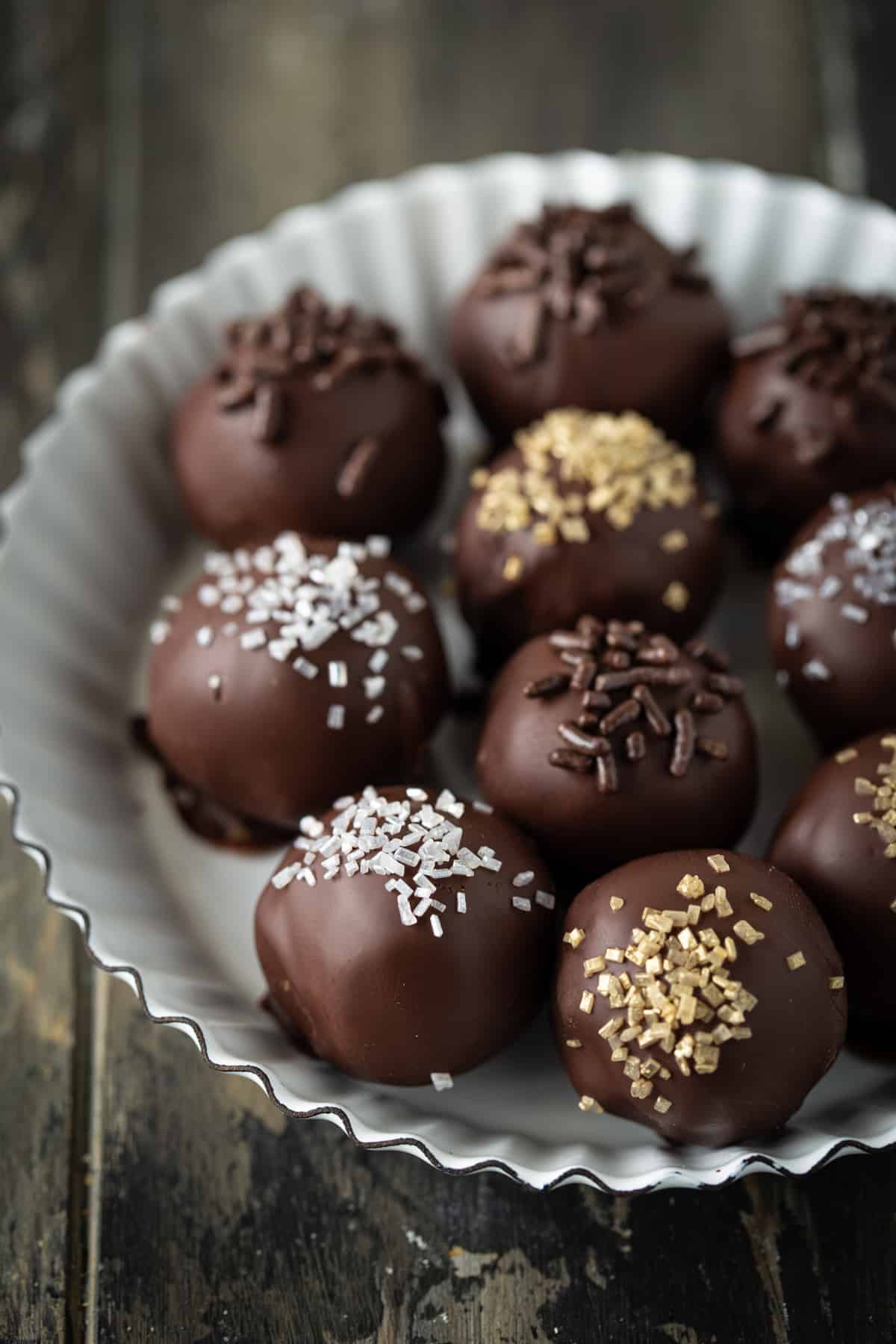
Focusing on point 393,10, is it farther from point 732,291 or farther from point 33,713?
point 33,713

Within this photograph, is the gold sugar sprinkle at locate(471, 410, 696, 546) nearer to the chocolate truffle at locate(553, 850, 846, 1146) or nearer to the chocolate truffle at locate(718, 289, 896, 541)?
the chocolate truffle at locate(718, 289, 896, 541)

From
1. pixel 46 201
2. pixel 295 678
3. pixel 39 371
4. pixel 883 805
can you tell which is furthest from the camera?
pixel 46 201

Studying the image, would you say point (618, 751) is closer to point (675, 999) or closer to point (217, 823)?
point (675, 999)

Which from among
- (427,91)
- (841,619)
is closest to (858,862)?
(841,619)

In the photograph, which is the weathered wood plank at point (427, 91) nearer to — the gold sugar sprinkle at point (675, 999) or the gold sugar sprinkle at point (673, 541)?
the gold sugar sprinkle at point (673, 541)

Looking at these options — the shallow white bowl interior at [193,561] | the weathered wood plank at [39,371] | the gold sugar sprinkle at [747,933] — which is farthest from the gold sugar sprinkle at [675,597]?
the weathered wood plank at [39,371]

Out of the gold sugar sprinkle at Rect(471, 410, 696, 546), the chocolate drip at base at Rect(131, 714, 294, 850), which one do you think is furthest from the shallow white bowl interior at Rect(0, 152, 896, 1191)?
the gold sugar sprinkle at Rect(471, 410, 696, 546)

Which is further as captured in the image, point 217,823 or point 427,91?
point 427,91
